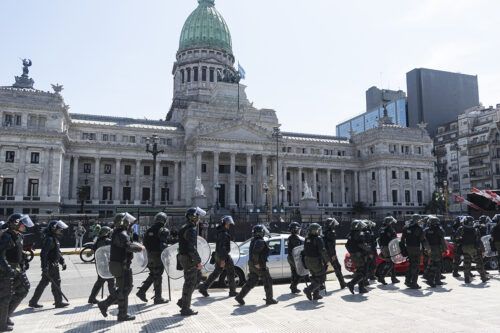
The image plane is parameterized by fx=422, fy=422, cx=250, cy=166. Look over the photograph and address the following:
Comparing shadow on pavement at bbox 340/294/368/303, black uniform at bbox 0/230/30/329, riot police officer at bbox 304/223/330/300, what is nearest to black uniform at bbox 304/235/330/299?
riot police officer at bbox 304/223/330/300

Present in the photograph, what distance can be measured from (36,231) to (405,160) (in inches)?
2270

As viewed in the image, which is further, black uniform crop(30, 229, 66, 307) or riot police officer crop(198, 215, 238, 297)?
riot police officer crop(198, 215, 238, 297)

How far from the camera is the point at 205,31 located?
82.7 meters

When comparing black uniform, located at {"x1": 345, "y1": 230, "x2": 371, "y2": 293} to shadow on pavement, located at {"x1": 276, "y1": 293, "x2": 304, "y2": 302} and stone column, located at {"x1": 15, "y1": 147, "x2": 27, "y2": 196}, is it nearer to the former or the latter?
shadow on pavement, located at {"x1": 276, "y1": 293, "x2": 304, "y2": 302}

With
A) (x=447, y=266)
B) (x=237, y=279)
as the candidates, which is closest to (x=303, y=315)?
(x=237, y=279)

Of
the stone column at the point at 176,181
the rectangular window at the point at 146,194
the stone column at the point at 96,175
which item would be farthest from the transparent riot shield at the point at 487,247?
the stone column at the point at 96,175

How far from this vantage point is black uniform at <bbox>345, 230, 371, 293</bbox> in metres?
11.7

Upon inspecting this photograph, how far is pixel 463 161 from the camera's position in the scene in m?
77.9

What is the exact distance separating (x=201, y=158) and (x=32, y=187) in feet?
69.7

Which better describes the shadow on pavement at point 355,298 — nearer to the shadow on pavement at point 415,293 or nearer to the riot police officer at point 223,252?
the shadow on pavement at point 415,293

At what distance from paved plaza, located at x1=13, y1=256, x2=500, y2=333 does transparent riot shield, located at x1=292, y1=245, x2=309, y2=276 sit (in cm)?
75

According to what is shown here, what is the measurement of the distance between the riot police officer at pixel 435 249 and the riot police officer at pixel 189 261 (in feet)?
24.5

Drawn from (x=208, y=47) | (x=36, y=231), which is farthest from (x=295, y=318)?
(x=208, y=47)

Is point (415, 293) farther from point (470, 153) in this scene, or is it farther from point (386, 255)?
point (470, 153)
